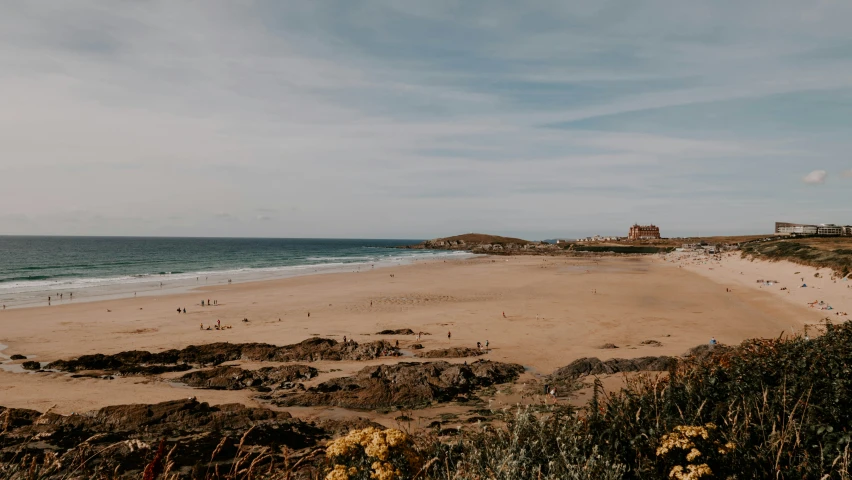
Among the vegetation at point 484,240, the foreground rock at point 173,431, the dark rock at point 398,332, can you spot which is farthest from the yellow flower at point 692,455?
the vegetation at point 484,240

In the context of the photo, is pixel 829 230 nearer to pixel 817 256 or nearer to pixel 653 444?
pixel 817 256

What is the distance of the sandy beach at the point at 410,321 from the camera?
18.9 metres

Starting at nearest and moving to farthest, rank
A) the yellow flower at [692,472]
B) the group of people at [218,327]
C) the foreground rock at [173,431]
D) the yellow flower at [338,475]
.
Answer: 1. the yellow flower at [692,472]
2. the yellow flower at [338,475]
3. the foreground rock at [173,431]
4. the group of people at [218,327]

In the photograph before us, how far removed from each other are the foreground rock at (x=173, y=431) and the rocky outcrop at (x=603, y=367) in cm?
943

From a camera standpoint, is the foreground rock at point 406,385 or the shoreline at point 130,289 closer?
the foreground rock at point 406,385

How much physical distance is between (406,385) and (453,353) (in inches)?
245

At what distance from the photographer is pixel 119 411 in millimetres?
13656

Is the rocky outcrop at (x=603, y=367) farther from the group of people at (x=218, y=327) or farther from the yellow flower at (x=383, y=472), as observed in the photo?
the group of people at (x=218, y=327)

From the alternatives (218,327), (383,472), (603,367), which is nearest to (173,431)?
(383,472)

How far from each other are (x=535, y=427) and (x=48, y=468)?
4.93 meters

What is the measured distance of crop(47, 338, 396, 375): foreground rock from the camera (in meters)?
20.4

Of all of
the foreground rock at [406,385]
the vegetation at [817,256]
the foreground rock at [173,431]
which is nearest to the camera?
the foreground rock at [173,431]

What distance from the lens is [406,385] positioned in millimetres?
16250

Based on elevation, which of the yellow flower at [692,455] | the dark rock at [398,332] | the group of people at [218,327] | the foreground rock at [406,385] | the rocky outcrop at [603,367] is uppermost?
the yellow flower at [692,455]
